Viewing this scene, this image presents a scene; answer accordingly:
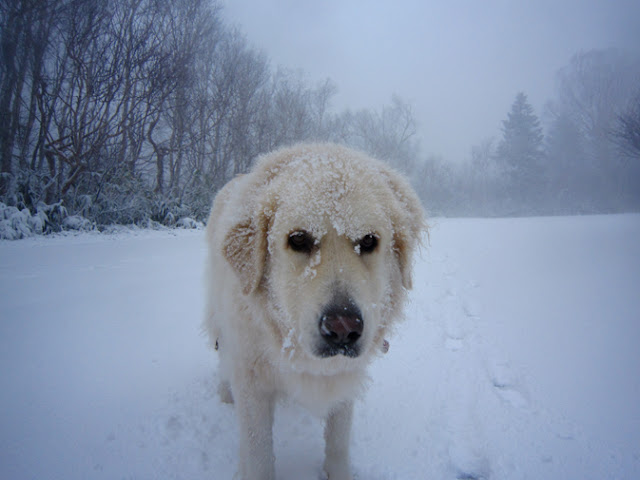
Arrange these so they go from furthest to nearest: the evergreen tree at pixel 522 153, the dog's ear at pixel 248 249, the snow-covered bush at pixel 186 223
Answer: the evergreen tree at pixel 522 153 → the snow-covered bush at pixel 186 223 → the dog's ear at pixel 248 249

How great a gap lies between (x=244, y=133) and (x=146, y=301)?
1748cm

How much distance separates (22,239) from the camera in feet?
22.4

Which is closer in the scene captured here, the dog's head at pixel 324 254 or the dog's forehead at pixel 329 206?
the dog's head at pixel 324 254

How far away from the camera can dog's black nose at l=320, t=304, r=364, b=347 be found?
1.36 meters

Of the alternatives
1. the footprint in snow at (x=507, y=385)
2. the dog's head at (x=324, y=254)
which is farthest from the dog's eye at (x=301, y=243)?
the footprint in snow at (x=507, y=385)

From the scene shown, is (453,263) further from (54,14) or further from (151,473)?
(54,14)

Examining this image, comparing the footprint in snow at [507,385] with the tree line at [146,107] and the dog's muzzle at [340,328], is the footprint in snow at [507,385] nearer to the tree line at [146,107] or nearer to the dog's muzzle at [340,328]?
the dog's muzzle at [340,328]

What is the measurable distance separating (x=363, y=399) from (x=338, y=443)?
421mm

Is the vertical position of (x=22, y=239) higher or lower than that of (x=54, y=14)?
lower

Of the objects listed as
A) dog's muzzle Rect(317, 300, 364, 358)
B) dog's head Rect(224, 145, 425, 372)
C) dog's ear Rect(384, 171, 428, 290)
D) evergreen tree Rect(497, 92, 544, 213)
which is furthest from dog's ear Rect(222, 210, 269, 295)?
evergreen tree Rect(497, 92, 544, 213)

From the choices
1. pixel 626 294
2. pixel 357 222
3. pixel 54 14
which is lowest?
pixel 626 294

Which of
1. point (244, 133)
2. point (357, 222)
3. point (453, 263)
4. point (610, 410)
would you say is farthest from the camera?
point (244, 133)

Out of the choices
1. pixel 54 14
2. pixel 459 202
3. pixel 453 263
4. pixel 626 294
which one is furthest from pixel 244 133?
pixel 459 202

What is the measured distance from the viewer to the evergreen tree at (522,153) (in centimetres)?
3681
